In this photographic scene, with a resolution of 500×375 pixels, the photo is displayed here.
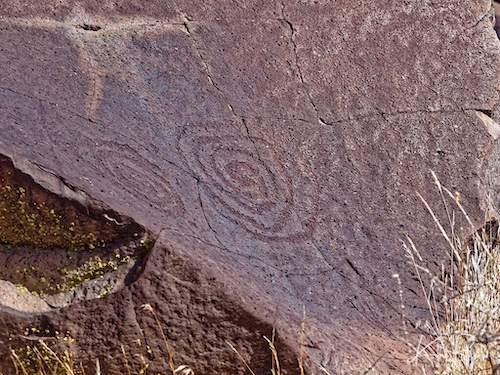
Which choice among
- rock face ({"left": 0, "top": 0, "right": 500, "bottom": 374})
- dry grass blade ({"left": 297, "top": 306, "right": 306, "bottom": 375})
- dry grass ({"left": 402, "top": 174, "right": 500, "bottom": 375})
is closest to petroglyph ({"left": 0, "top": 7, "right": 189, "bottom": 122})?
rock face ({"left": 0, "top": 0, "right": 500, "bottom": 374})

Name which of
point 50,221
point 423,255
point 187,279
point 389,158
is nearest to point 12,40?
point 50,221

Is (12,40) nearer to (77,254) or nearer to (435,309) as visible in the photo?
(77,254)

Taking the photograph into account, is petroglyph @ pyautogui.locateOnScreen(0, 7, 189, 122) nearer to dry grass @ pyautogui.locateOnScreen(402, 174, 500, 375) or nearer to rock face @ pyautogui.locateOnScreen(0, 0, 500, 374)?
rock face @ pyautogui.locateOnScreen(0, 0, 500, 374)

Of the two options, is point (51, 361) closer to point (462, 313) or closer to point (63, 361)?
point (63, 361)

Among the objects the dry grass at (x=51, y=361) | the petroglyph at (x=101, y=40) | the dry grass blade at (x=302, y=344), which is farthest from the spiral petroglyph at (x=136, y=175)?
the dry grass blade at (x=302, y=344)

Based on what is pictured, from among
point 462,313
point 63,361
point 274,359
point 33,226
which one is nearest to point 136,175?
point 33,226

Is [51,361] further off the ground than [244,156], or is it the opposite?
[244,156]

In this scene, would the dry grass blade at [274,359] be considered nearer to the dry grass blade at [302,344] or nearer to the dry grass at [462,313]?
the dry grass blade at [302,344]
